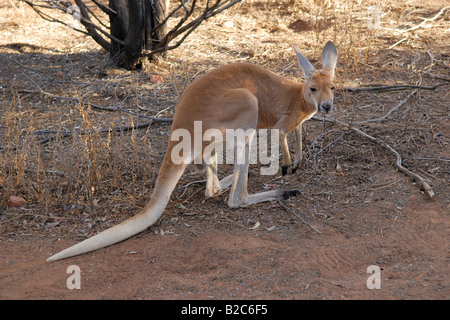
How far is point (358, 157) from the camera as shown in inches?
207

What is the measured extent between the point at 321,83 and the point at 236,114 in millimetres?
851

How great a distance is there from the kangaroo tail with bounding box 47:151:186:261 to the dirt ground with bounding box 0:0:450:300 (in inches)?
3.1

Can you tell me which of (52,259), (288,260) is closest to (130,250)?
(52,259)

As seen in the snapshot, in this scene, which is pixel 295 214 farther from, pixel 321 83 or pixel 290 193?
pixel 321 83

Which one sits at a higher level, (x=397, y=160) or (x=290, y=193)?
(x=397, y=160)

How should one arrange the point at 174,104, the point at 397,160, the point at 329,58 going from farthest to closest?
the point at 174,104
the point at 397,160
the point at 329,58

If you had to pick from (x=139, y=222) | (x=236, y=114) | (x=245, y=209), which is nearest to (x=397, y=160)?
(x=245, y=209)

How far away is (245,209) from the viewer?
469 cm

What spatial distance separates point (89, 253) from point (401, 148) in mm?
3213

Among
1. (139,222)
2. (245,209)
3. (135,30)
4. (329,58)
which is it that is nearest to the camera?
(139,222)

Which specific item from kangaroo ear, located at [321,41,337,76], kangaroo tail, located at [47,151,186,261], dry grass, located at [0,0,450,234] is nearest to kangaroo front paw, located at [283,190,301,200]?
dry grass, located at [0,0,450,234]

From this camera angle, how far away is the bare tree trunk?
7.39 meters

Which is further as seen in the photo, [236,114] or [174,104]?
[174,104]

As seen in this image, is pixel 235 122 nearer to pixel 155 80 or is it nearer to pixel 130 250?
pixel 130 250
